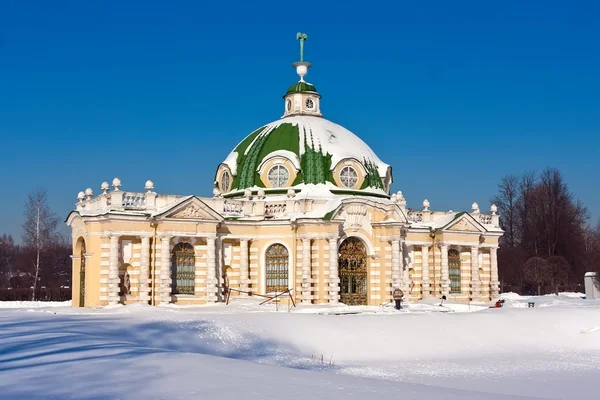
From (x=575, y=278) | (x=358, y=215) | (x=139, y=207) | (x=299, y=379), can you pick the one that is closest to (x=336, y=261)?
(x=358, y=215)

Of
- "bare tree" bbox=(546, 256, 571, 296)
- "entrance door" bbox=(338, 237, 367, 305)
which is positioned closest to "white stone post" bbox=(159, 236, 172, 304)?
"entrance door" bbox=(338, 237, 367, 305)

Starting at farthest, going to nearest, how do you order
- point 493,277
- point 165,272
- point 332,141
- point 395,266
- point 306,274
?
point 493,277, point 332,141, point 395,266, point 306,274, point 165,272

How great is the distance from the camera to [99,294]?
116 ft

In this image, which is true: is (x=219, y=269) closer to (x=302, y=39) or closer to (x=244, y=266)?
(x=244, y=266)

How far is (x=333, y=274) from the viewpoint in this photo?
3847 cm

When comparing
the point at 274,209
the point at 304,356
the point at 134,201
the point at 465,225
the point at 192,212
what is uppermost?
the point at 134,201

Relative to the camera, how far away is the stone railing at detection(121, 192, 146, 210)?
36569 millimetres

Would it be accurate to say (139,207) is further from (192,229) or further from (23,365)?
(23,365)

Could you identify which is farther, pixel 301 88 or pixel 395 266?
pixel 301 88

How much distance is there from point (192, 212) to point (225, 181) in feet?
26.0

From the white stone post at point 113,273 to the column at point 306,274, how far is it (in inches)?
364

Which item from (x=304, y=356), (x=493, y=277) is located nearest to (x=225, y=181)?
(x=493, y=277)

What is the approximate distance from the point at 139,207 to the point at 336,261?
10.3 meters

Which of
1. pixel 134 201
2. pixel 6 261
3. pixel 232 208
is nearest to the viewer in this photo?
pixel 134 201
